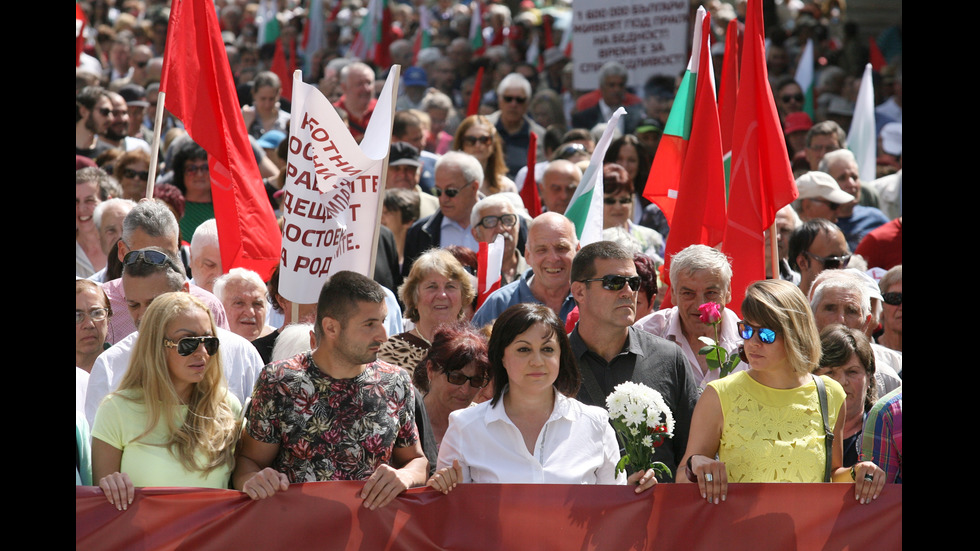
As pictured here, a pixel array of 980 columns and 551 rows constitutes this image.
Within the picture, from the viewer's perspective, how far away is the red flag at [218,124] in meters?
7.38

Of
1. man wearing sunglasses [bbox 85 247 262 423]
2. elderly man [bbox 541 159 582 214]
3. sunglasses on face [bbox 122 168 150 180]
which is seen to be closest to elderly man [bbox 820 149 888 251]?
elderly man [bbox 541 159 582 214]

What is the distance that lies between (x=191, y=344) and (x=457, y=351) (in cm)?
130

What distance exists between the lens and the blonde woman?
4543 millimetres

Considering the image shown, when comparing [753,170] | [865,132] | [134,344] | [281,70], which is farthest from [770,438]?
[281,70]

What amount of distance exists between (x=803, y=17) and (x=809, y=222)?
8767mm

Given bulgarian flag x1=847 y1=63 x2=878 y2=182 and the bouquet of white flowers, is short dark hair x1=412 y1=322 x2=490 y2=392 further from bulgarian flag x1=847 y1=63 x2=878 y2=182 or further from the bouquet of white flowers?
bulgarian flag x1=847 y1=63 x2=878 y2=182

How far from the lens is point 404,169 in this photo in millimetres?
9625

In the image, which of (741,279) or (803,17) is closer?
(741,279)

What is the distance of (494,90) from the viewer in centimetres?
1543

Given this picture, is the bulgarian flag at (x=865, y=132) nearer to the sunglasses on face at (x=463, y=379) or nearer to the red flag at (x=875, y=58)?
the red flag at (x=875, y=58)

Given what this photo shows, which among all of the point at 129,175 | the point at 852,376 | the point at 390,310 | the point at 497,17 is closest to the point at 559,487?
the point at 852,376

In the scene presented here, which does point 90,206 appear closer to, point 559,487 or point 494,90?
point 559,487

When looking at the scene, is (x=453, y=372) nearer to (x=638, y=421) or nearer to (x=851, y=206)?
(x=638, y=421)
